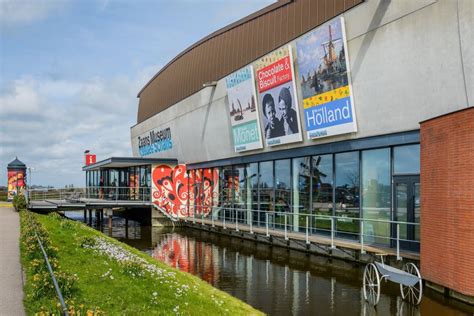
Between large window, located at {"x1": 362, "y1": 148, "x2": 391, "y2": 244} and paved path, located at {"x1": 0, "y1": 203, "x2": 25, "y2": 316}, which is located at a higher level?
large window, located at {"x1": 362, "y1": 148, "x2": 391, "y2": 244}

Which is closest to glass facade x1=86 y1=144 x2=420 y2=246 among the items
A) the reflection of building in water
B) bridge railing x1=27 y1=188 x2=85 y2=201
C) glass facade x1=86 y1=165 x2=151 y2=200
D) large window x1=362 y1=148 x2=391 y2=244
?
large window x1=362 y1=148 x2=391 y2=244

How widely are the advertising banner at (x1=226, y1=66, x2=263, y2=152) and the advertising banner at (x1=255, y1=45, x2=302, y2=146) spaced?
75cm

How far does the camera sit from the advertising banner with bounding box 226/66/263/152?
85.0 feet

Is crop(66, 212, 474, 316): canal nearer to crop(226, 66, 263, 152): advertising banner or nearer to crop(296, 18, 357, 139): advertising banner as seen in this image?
crop(296, 18, 357, 139): advertising banner

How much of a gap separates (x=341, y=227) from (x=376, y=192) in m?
2.41

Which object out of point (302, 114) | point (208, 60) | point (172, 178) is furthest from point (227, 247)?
point (208, 60)

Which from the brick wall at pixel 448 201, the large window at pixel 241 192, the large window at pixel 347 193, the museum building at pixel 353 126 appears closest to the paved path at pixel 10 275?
the brick wall at pixel 448 201

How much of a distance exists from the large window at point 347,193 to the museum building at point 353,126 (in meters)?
0.06

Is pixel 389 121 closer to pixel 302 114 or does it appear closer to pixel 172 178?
pixel 302 114

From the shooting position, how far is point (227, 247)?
23297 millimetres

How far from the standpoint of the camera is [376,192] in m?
17.8

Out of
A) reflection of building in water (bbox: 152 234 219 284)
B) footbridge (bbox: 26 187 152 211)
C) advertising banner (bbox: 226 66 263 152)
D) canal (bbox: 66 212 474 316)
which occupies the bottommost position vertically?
reflection of building in water (bbox: 152 234 219 284)

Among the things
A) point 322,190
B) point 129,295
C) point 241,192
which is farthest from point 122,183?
point 129,295

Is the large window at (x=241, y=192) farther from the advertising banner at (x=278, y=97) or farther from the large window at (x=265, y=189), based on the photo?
the advertising banner at (x=278, y=97)
